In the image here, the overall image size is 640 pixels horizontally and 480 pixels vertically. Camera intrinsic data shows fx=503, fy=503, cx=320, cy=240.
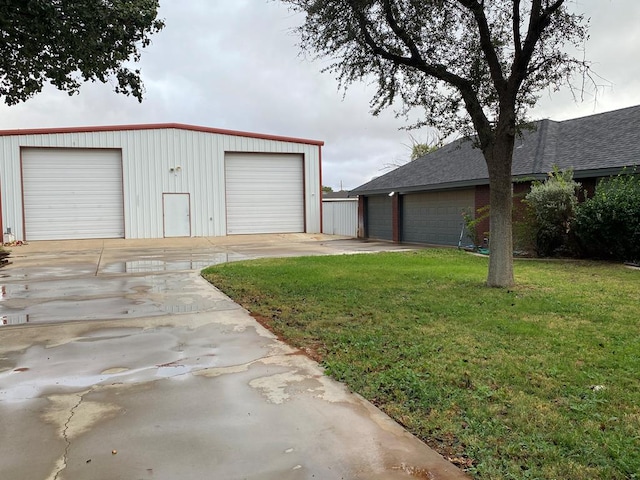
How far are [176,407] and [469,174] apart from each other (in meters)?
17.0

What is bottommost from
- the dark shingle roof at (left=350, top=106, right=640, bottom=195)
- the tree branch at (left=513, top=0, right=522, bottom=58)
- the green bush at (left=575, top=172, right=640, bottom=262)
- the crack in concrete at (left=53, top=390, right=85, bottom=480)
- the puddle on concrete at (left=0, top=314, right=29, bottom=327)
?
the crack in concrete at (left=53, top=390, right=85, bottom=480)

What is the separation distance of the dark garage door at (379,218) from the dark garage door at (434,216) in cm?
128

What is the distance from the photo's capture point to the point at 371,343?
570 cm

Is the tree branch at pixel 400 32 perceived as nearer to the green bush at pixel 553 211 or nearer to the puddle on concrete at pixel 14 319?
the green bush at pixel 553 211

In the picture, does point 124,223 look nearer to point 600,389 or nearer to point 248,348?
point 248,348

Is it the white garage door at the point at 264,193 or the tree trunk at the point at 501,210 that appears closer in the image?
the tree trunk at the point at 501,210

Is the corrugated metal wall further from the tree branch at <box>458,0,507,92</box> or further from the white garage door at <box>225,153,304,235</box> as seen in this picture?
the tree branch at <box>458,0,507,92</box>

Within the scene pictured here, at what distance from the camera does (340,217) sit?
1177 inches

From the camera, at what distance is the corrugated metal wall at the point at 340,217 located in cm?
2866

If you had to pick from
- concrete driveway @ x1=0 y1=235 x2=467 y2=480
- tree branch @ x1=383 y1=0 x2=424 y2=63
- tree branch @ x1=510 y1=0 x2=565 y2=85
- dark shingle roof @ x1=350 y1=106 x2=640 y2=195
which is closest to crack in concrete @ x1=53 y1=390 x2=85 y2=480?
concrete driveway @ x1=0 y1=235 x2=467 y2=480

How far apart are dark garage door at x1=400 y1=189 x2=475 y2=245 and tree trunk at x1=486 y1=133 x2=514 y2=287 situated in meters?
9.46

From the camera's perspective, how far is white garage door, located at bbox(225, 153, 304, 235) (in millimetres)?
28453

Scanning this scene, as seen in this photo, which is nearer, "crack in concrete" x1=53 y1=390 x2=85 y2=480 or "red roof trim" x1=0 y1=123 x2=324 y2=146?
"crack in concrete" x1=53 y1=390 x2=85 y2=480

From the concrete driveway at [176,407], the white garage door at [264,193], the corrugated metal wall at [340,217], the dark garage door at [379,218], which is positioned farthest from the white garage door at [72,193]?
the concrete driveway at [176,407]
